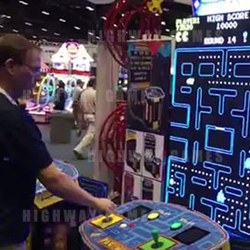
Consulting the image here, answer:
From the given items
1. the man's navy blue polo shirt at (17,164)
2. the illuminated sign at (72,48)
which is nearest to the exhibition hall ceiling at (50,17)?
the illuminated sign at (72,48)

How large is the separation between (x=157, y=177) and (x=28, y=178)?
2.16m

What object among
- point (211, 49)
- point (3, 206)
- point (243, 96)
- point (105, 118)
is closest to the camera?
point (3, 206)

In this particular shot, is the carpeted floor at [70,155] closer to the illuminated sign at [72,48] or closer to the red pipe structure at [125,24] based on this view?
the red pipe structure at [125,24]

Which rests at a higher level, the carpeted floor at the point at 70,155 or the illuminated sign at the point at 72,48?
the illuminated sign at the point at 72,48

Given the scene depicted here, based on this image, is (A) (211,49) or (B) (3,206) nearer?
(B) (3,206)

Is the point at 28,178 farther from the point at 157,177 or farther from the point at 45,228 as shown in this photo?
the point at 157,177

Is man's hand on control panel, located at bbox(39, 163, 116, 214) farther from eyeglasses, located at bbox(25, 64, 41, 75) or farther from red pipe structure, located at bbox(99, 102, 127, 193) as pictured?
red pipe structure, located at bbox(99, 102, 127, 193)

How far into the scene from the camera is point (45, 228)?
11.3 ft

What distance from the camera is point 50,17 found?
2048 cm

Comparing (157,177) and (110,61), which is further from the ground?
(110,61)

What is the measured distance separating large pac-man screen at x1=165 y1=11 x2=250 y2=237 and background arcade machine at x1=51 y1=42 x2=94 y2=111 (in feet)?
37.9

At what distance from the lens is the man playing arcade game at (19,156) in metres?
2.18

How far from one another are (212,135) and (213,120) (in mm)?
95

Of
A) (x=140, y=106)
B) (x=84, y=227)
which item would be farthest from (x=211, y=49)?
(x=84, y=227)
